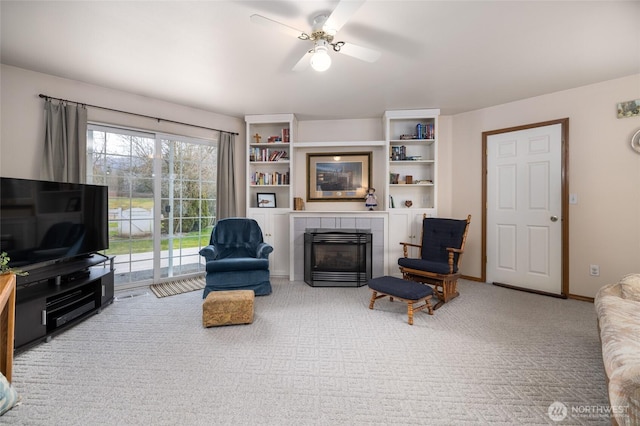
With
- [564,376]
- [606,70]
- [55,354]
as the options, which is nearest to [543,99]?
[606,70]

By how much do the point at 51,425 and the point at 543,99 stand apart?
541 centimetres

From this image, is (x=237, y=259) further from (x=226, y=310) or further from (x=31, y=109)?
(x=31, y=109)

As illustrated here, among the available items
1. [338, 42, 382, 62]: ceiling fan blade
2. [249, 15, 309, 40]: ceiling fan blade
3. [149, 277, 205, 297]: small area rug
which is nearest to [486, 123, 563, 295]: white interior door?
[338, 42, 382, 62]: ceiling fan blade

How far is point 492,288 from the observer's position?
3.60 metres

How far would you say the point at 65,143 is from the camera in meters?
2.88

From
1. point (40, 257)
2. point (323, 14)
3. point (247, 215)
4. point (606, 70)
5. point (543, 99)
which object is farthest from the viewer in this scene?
point (247, 215)

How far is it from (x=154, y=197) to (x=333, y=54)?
3.04 meters

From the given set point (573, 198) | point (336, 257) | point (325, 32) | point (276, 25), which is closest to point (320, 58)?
point (325, 32)

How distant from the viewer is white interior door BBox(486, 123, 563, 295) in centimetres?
332

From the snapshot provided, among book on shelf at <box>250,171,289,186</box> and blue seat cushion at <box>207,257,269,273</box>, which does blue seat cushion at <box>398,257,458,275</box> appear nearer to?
blue seat cushion at <box>207,257,269,273</box>

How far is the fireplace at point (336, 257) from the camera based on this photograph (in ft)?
12.3

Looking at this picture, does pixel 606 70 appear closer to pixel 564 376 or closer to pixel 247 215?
pixel 564 376

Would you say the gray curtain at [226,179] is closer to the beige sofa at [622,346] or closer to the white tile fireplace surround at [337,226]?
the white tile fireplace surround at [337,226]

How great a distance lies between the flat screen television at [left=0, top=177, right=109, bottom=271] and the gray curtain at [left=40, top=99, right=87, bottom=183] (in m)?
0.39
